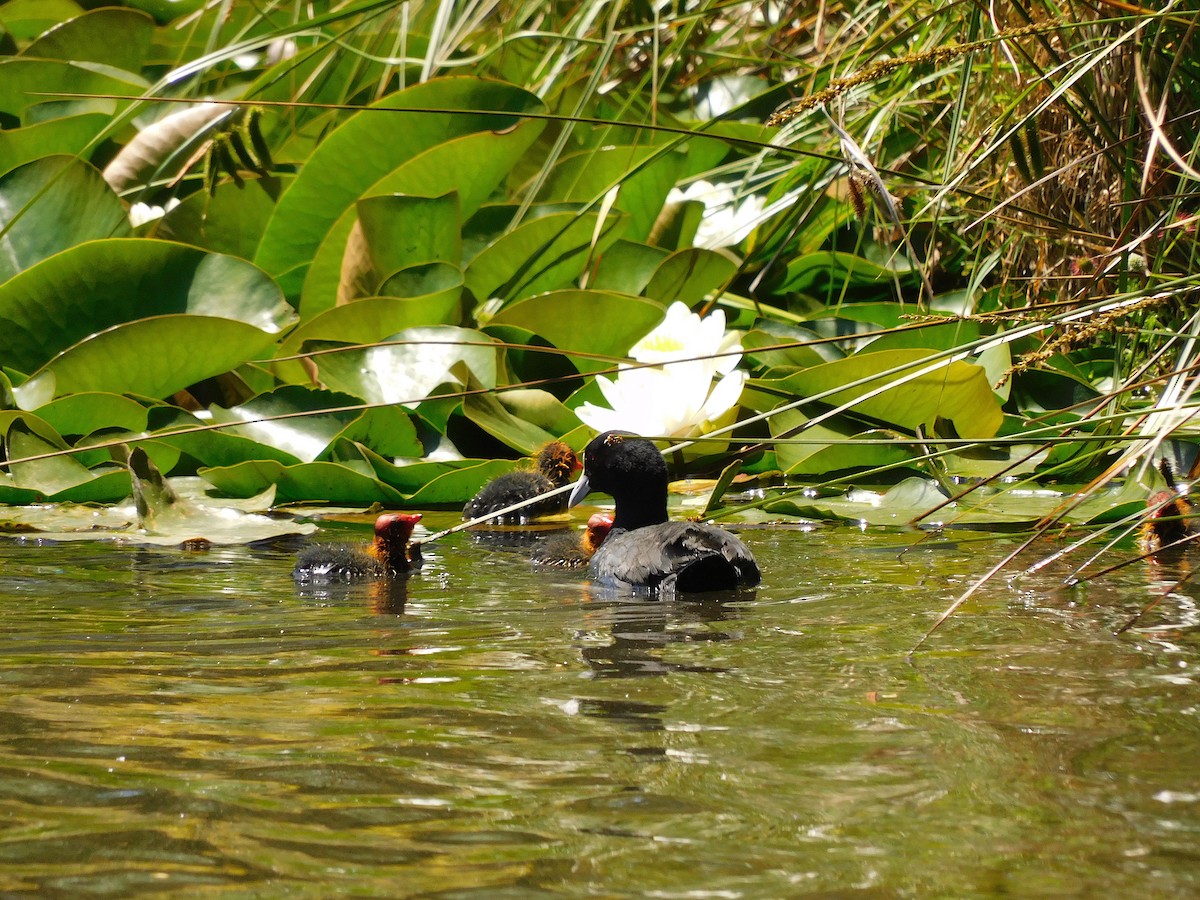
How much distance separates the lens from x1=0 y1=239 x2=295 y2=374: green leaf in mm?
4652

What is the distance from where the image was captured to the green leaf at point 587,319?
4672mm

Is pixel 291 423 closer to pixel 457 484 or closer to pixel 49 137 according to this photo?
pixel 457 484

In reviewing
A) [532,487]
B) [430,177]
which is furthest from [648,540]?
[430,177]

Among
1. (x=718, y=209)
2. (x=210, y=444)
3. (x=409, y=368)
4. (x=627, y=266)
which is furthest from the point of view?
(x=718, y=209)

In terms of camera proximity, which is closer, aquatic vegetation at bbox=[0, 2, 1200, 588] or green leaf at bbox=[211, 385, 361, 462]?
aquatic vegetation at bbox=[0, 2, 1200, 588]

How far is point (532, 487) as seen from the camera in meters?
4.29

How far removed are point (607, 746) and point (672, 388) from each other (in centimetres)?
237

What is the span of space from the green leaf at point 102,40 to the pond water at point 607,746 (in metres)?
4.02

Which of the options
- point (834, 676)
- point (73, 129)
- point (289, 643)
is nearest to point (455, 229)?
point (73, 129)

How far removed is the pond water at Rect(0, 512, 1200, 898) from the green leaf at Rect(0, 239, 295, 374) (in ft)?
5.87

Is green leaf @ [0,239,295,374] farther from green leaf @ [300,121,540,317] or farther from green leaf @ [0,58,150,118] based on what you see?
green leaf @ [0,58,150,118]

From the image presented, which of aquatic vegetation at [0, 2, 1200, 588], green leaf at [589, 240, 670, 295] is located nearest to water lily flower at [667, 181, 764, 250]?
aquatic vegetation at [0, 2, 1200, 588]

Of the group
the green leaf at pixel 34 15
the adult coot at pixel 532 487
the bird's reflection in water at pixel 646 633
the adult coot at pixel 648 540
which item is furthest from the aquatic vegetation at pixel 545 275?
the green leaf at pixel 34 15

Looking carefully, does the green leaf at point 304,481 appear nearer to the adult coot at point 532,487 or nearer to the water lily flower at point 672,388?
the adult coot at point 532,487
